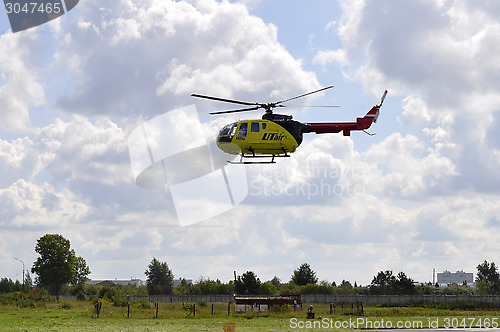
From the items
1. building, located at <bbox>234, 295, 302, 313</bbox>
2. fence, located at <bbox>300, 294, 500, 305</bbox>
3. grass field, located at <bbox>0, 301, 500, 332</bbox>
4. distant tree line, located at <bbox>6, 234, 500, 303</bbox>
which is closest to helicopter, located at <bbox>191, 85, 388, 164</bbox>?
grass field, located at <bbox>0, 301, 500, 332</bbox>

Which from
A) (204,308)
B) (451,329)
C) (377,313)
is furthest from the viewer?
(204,308)

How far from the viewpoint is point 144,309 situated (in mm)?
81938

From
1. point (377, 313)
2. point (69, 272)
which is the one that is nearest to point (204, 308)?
point (377, 313)

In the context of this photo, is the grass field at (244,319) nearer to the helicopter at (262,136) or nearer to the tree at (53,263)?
the helicopter at (262,136)

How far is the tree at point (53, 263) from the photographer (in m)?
139

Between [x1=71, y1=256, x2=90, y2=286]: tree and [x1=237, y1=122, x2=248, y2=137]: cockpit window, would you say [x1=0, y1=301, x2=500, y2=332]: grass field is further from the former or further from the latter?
[x1=71, y1=256, x2=90, y2=286]: tree

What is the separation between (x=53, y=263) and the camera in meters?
A: 140

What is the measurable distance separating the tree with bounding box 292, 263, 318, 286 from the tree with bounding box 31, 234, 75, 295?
158ft

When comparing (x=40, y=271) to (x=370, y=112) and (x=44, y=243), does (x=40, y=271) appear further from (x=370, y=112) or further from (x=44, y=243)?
(x=370, y=112)

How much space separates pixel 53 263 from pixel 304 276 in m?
53.5

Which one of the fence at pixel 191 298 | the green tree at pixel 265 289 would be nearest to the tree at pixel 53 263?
the fence at pixel 191 298

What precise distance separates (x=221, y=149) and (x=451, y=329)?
22.7 meters

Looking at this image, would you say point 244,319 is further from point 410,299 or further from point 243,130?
point 410,299

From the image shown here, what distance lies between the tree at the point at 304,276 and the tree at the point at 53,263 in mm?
48011
